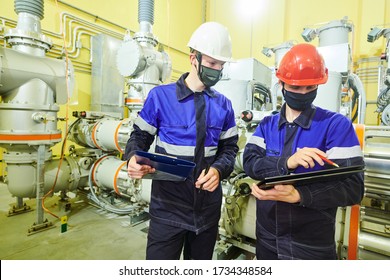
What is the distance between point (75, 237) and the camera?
193 centimetres

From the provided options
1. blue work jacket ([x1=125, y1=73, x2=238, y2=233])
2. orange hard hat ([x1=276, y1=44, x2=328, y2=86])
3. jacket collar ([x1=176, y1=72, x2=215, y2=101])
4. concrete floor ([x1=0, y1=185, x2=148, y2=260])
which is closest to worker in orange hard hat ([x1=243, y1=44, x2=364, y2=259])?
orange hard hat ([x1=276, y1=44, x2=328, y2=86])

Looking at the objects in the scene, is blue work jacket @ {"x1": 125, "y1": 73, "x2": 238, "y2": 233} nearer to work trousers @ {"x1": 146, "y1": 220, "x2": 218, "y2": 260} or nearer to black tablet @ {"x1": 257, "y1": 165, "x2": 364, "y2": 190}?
work trousers @ {"x1": 146, "y1": 220, "x2": 218, "y2": 260}

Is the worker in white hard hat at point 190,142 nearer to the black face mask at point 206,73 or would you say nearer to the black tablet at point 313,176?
the black face mask at point 206,73

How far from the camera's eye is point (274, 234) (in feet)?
2.87

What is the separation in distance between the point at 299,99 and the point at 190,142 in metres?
0.44

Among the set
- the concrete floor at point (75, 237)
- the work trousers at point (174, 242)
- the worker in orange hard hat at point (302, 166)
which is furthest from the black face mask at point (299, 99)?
the concrete floor at point (75, 237)

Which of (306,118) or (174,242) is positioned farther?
(174,242)

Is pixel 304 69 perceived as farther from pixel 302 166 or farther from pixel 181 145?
pixel 181 145

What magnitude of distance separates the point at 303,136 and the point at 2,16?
361cm


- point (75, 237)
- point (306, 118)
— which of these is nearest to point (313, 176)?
point (306, 118)

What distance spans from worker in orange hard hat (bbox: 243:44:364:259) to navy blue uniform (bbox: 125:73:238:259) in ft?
0.67

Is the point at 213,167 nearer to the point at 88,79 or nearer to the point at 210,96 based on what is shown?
the point at 210,96

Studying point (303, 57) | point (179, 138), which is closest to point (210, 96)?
point (179, 138)

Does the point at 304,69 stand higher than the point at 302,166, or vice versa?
the point at 304,69
